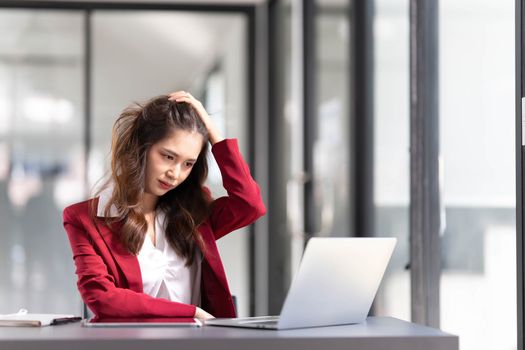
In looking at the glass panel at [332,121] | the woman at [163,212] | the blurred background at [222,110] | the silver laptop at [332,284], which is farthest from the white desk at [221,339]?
the glass panel at [332,121]

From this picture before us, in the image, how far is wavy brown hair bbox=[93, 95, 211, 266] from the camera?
2314 millimetres

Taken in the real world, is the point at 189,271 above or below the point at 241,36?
below

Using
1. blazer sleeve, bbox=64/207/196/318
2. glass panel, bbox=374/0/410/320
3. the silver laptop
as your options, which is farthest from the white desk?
glass panel, bbox=374/0/410/320

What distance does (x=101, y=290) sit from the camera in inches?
85.4

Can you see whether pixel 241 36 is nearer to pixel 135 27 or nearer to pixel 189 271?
pixel 135 27

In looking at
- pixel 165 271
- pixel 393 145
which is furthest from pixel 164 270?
pixel 393 145

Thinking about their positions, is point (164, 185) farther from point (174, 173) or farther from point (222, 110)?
point (222, 110)

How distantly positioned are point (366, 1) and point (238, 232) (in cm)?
248

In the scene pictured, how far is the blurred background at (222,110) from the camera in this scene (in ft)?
13.0

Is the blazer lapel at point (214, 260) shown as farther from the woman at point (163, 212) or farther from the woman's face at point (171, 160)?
the woman's face at point (171, 160)

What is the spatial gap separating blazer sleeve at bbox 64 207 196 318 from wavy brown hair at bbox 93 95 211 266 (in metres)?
0.07

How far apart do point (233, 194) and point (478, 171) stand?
0.68 m

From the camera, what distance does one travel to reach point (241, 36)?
606 cm

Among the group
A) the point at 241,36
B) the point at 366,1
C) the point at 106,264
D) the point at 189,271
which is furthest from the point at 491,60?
the point at 241,36
